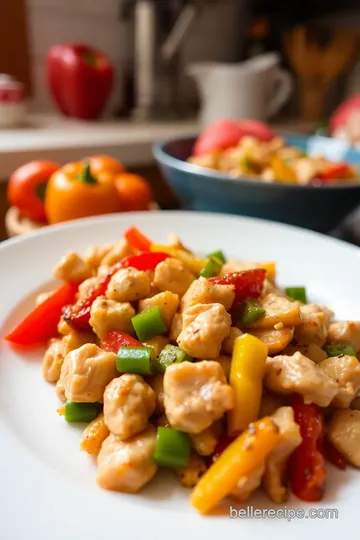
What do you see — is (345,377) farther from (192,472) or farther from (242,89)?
(242,89)

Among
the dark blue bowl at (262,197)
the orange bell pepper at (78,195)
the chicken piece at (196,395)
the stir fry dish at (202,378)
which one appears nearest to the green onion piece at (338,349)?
the stir fry dish at (202,378)

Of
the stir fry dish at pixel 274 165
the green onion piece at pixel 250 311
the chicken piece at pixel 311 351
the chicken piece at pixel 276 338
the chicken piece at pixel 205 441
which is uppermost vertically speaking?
the stir fry dish at pixel 274 165

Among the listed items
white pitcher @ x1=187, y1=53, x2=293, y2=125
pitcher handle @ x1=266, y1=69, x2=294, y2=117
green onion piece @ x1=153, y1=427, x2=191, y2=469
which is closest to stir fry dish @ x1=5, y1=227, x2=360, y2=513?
green onion piece @ x1=153, y1=427, x2=191, y2=469

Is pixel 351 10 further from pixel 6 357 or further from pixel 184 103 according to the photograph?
pixel 6 357

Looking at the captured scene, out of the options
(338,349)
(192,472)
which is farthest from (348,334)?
(192,472)

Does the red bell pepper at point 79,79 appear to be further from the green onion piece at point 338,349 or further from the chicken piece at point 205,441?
the chicken piece at point 205,441

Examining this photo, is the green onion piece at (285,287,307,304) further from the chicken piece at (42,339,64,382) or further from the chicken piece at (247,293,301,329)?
the chicken piece at (42,339,64,382)

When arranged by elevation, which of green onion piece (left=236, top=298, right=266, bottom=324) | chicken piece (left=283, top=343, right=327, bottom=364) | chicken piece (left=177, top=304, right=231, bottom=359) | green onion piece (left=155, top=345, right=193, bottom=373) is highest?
chicken piece (left=177, top=304, right=231, bottom=359)
